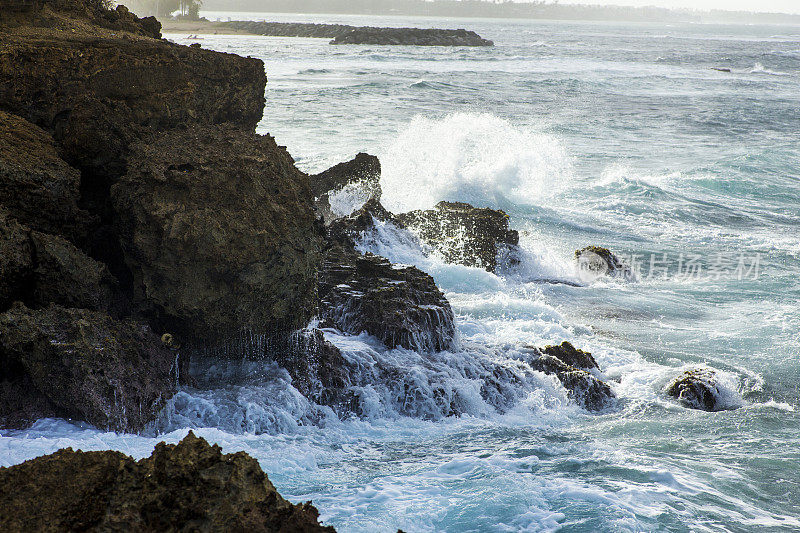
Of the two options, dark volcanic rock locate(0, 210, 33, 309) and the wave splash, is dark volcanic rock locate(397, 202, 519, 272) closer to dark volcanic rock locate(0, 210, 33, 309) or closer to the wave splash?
the wave splash

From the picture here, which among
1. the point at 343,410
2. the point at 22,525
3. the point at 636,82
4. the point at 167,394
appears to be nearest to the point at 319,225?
the point at 343,410

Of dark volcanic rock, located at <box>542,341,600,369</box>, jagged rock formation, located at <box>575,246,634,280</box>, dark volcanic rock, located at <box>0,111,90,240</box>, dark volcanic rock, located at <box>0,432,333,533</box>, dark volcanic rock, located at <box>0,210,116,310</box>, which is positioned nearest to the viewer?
dark volcanic rock, located at <box>0,432,333,533</box>

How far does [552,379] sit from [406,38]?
192ft

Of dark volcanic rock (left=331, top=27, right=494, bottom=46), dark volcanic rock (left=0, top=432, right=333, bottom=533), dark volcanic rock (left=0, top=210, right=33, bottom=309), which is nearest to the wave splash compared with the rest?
dark volcanic rock (left=0, top=210, right=33, bottom=309)

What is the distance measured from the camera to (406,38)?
197 ft

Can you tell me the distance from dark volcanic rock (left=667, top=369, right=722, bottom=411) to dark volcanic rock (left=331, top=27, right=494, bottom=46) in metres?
55.8

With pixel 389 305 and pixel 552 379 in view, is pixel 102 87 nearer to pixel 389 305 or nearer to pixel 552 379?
pixel 389 305

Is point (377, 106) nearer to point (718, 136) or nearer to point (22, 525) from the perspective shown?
point (718, 136)

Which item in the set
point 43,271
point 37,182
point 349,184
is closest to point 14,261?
point 43,271

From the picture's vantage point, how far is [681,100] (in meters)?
28.0

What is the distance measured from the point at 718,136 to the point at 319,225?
1837 centimetres

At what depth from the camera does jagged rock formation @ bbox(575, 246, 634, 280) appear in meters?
9.04

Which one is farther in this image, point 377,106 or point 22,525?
point 377,106

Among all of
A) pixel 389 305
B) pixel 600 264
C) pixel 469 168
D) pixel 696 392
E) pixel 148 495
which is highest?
pixel 469 168
